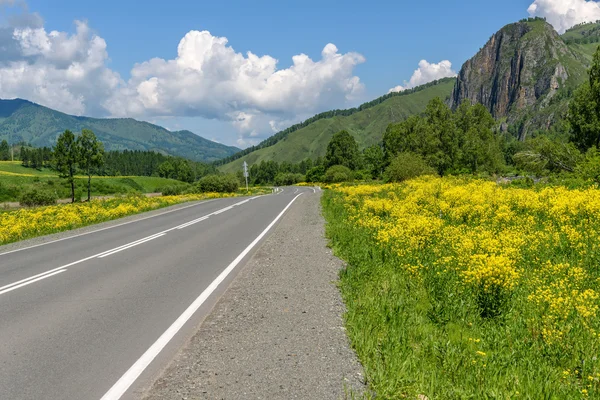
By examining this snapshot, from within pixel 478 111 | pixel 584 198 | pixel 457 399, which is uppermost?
pixel 478 111

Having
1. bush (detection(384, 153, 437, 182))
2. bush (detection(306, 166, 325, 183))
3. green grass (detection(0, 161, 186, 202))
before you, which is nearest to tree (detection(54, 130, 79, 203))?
green grass (detection(0, 161, 186, 202))

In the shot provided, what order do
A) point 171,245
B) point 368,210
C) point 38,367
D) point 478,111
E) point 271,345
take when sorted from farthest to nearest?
point 478,111 < point 368,210 < point 171,245 < point 271,345 < point 38,367

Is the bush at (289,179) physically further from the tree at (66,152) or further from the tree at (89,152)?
the tree at (66,152)

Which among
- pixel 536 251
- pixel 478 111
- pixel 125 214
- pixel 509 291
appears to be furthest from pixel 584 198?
pixel 478 111

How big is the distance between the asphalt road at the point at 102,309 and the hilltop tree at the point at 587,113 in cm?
3147

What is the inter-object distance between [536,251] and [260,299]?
21.3 ft

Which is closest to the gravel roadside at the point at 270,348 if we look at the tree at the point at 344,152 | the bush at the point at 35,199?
the bush at the point at 35,199

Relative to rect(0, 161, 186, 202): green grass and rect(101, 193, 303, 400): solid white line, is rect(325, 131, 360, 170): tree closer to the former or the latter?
rect(0, 161, 186, 202): green grass

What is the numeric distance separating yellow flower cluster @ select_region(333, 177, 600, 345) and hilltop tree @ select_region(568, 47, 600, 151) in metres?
21.1

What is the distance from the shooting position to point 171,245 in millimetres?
12328

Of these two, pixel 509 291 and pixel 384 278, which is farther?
pixel 384 278

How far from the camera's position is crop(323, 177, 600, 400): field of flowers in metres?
3.95

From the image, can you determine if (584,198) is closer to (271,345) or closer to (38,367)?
(271,345)

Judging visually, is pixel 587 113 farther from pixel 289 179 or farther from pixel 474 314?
pixel 289 179
